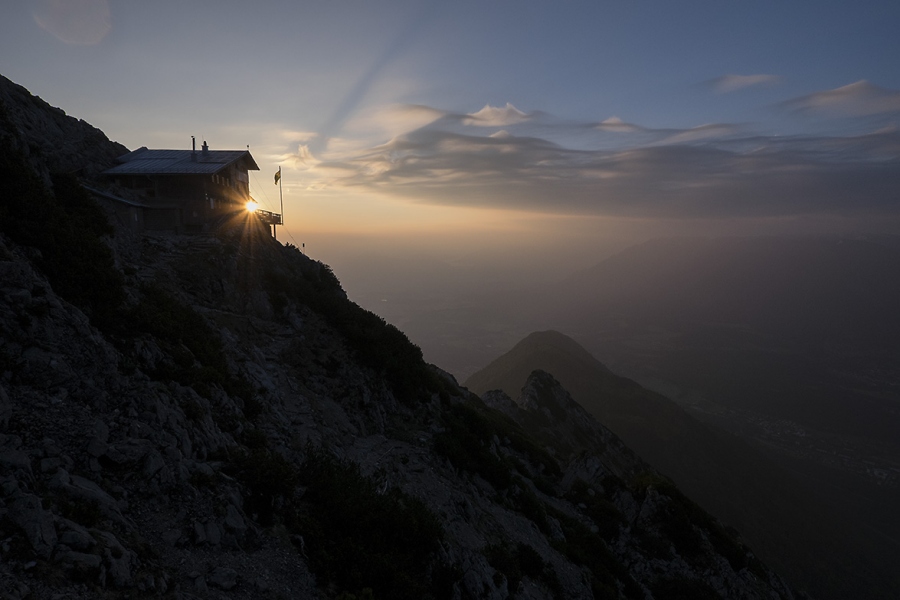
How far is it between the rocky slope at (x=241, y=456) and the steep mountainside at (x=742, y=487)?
76559 millimetres

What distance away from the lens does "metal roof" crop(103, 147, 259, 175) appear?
36.7m

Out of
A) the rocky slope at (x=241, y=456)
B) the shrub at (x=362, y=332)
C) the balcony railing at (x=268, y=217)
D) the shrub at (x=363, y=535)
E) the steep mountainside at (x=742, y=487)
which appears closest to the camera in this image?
the rocky slope at (x=241, y=456)

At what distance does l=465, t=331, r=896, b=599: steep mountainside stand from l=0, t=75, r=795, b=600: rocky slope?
251 feet

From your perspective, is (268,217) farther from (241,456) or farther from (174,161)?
(241,456)

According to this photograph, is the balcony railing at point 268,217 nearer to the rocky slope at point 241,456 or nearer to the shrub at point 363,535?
the rocky slope at point 241,456

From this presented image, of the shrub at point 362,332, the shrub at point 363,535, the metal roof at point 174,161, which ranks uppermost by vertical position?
the metal roof at point 174,161

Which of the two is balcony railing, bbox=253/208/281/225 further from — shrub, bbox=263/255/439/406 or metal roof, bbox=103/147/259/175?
shrub, bbox=263/255/439/406

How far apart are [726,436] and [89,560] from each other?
16056cm

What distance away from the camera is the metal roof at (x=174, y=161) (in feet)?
120

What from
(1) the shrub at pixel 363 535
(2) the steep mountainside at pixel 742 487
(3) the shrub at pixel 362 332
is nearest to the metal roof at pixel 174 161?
(3) the shrub at pixel 362 332

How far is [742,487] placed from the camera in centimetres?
10512

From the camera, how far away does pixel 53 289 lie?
599 inches

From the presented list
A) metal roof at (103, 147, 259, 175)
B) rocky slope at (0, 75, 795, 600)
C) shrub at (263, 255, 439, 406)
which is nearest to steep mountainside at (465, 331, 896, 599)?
rocky slope at (0, 75, 795, 600)

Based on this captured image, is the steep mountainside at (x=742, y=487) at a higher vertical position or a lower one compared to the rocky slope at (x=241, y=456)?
lower
